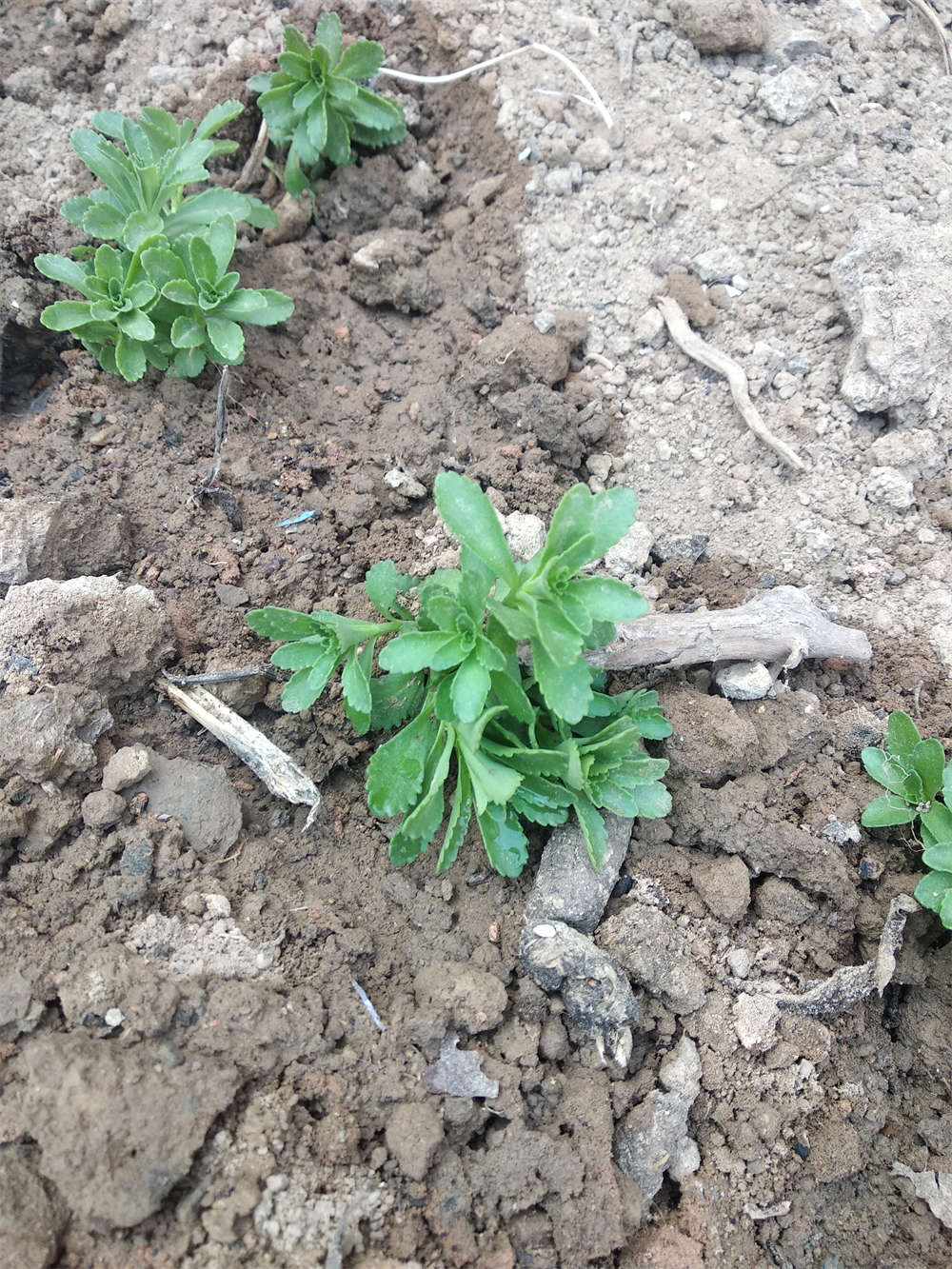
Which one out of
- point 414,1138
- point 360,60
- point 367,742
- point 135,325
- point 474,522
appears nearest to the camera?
point 414,1138

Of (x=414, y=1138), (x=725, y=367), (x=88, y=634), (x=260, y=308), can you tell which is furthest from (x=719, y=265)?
(x=414, y=1138)

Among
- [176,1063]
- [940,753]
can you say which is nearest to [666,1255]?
[176,1063]

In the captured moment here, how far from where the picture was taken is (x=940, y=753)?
7.92ft

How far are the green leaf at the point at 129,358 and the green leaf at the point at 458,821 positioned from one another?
1.78 m

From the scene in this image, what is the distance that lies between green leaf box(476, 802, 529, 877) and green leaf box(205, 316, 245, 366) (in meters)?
1.72

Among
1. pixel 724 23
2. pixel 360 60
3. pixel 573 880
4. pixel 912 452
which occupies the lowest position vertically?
pixel 573 880

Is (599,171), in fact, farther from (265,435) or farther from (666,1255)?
(666,1255)

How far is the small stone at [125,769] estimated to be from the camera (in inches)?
93.7

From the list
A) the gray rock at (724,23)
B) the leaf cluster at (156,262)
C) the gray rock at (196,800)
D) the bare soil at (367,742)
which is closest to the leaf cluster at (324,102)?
the bare soil at (367,742)

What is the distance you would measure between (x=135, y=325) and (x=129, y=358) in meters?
0.12

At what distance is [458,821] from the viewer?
7.66 feet

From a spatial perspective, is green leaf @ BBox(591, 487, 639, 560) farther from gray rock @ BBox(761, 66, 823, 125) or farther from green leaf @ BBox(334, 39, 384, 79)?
gray rock @ BBox(761, 66, 823, 125)

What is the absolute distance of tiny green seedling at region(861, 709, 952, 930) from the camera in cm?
235

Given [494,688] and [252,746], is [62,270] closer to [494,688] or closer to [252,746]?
[252,746]
